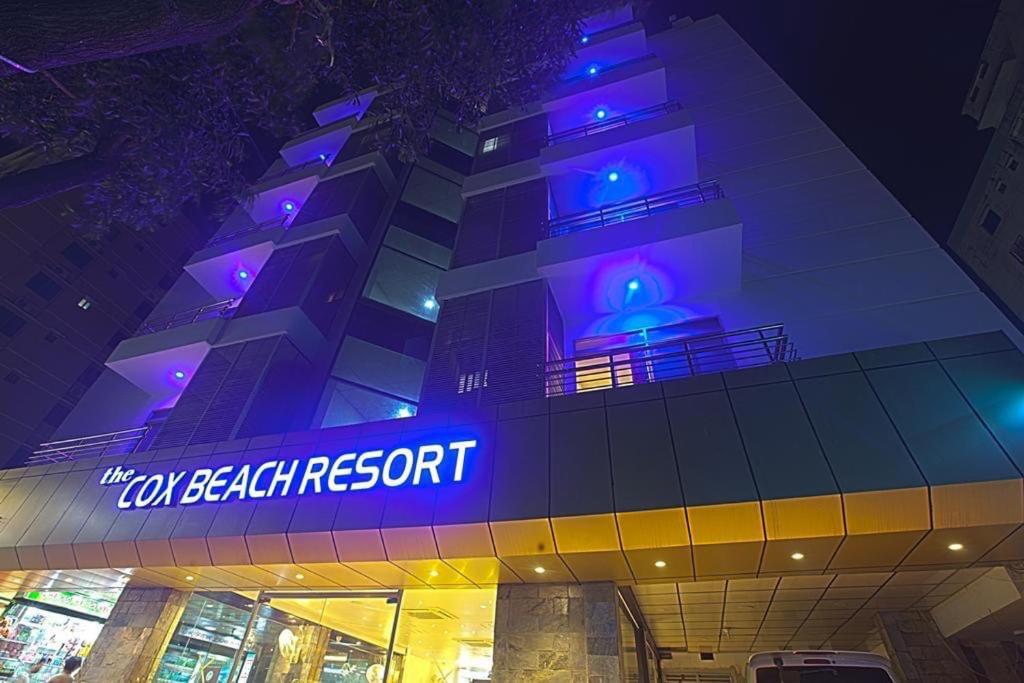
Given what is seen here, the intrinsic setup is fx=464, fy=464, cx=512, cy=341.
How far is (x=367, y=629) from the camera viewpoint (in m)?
7.16

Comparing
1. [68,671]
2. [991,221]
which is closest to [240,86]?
[68,671]

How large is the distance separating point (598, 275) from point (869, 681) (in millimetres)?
7118

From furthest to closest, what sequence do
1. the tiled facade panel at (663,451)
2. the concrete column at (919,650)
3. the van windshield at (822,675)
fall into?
the concrete column at (919,650) → the van windshield at (822,675) → the tiled facade panel at (663,451)

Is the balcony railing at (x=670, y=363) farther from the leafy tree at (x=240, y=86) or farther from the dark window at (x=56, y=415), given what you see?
the dark window at (x=56, y=415)

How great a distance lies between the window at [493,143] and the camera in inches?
559

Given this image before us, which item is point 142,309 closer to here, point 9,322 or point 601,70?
point 9,322

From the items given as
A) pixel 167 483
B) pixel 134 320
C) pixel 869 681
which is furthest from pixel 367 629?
pixel 134 320

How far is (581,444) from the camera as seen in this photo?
5898 millimetres

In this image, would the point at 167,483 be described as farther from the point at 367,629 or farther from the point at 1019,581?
the point at 1019,581

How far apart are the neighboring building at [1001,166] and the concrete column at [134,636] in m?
31.7

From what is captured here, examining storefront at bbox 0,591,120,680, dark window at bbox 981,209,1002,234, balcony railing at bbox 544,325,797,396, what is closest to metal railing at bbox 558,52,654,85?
balcony railing at bbox 544,325,797,396

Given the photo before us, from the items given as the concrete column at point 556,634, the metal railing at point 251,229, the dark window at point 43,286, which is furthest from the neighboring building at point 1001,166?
the dark window at point 43,286

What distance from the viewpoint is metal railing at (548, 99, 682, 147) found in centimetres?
1275

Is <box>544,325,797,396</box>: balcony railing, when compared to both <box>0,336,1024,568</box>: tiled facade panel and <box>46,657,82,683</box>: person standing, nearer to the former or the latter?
<box>0,336,1024,568</box>: tiled facade panel
